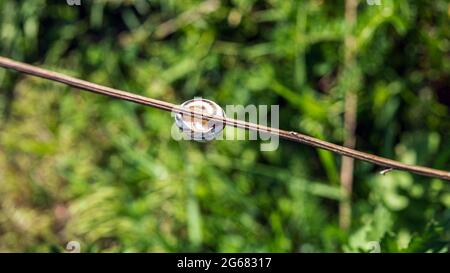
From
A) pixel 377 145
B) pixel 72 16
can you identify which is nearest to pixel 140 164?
pixel 72 16

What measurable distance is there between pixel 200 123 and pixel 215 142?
726mm

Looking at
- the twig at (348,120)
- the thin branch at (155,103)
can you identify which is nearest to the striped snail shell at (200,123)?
the thin branch at (155,103)

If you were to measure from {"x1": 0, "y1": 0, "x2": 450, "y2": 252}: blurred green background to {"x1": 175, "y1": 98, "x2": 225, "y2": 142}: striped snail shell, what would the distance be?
1.86ft

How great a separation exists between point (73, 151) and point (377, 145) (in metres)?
0.69

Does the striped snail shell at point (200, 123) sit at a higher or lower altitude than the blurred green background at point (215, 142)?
lower

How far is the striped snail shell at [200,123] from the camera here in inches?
27.1

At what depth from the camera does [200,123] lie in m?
0.70

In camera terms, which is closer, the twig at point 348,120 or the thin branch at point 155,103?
the thin branch at point 155,103

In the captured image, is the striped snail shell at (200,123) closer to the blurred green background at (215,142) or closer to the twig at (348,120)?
the blurred green background at (215,142)

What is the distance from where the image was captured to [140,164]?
1413mm

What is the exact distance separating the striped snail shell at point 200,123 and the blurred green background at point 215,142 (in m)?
0.57

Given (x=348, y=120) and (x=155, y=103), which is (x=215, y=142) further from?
(x=155, y=103)
